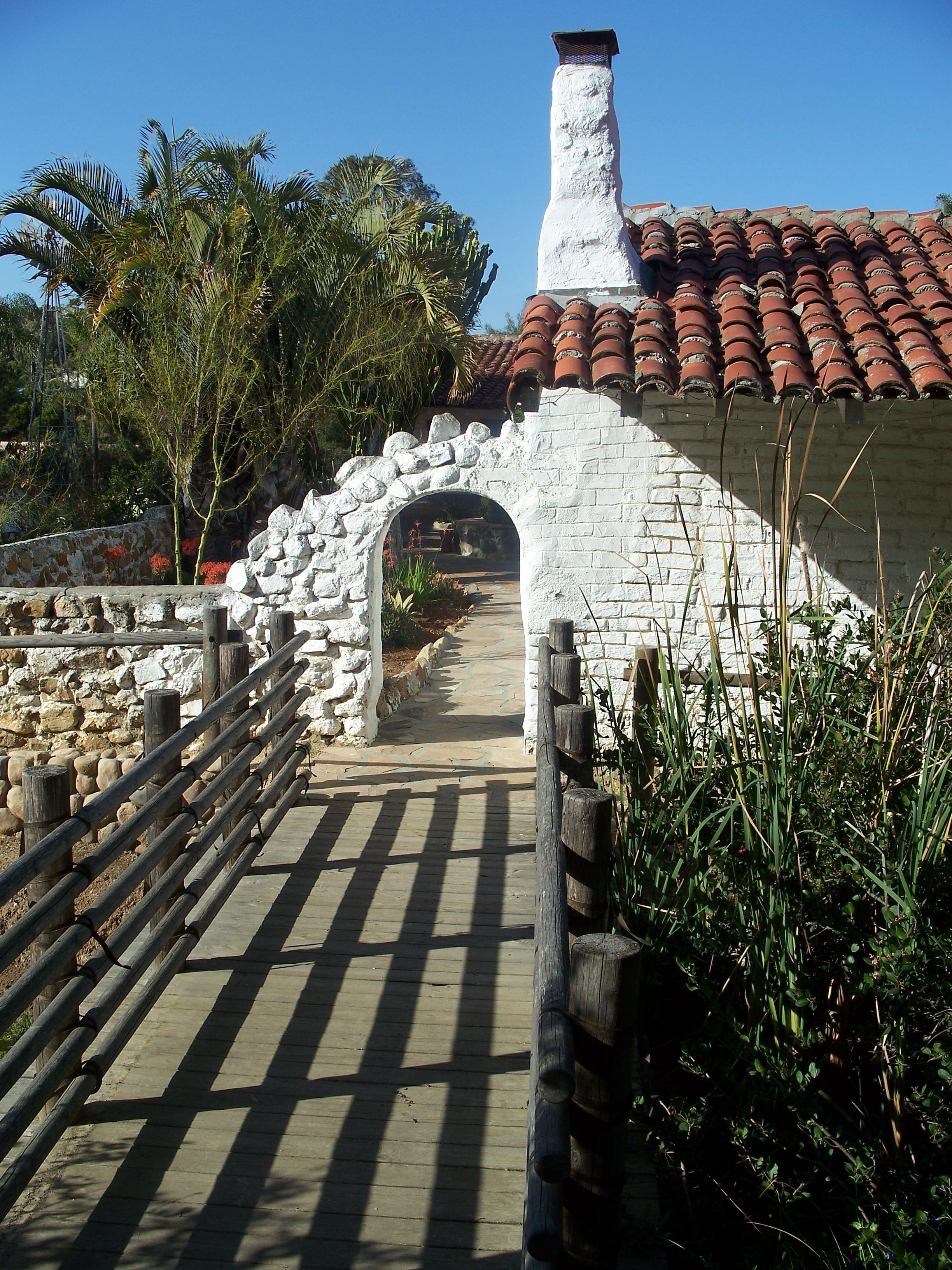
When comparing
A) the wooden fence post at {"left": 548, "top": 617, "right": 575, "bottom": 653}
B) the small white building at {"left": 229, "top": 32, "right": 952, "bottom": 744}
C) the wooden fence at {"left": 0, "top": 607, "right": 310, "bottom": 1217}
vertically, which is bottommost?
the wooden fence at {"left": 0, "top": 607, "right": 310, "bottom": 1217}

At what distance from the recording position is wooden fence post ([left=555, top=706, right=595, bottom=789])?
12.4 feet

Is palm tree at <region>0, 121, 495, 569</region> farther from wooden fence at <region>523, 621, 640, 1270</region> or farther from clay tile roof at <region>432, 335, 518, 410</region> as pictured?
wooden fence at <region>523, 621, 640, 1270</region>

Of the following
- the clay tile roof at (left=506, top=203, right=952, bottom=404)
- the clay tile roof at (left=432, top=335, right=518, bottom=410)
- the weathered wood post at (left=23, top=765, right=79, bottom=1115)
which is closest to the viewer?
the weathered wood post at (left=23, top=765, right=79, bottom=1115)

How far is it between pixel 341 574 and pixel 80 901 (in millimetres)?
3137

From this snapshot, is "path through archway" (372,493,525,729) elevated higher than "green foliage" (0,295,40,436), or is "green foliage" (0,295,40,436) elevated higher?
"green foliage" (0,295,40,436)

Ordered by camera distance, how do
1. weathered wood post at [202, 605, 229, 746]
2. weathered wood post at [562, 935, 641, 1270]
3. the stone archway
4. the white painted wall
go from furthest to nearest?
the stone archway → the white painted wall → weathered wood post at [202, 605, 229, 746] → weathered wood post at [562, 935, 641, 1270]

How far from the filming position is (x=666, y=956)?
3344mm

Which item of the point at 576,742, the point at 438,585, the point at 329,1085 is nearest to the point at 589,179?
the point at 576,742

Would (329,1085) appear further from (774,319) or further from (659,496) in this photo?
(774,319)

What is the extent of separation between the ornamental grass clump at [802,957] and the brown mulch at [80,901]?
4.19 meters

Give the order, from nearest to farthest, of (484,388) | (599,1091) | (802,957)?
(599,1091), (802,957), (484,388)

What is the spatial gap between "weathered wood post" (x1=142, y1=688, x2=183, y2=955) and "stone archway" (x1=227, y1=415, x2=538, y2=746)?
347 cm

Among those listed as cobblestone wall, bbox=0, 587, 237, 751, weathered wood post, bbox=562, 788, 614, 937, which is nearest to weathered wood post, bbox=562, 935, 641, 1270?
weathered wood post, bbox=562, 788, 614, 937

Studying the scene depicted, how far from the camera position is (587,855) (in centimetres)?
289
